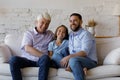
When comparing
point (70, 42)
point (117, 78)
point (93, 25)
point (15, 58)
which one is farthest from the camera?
point (93, 25)

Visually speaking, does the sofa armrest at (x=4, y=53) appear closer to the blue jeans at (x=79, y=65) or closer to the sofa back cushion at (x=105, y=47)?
the blue jeans at (x=79, y=65)

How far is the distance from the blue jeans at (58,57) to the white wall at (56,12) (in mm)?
1250

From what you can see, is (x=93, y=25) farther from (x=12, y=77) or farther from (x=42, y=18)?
(x=12, y=77)

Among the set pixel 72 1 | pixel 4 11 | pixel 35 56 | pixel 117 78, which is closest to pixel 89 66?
pixel 117 78

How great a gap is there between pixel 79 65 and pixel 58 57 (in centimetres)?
48

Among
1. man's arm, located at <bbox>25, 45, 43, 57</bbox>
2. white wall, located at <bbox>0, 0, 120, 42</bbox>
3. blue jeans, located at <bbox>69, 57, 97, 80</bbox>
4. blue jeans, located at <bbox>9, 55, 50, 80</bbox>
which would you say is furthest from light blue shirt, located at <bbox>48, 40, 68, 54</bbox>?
white wall, located at <bbox>0, 0, 120, 42</bbox>

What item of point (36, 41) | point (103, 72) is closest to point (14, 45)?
point (36, 41)

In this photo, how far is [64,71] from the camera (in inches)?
117

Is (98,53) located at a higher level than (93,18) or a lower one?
lower

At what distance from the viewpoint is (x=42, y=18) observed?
11.1ft

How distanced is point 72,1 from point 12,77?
202 centimetres

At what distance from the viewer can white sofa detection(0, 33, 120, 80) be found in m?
2.90

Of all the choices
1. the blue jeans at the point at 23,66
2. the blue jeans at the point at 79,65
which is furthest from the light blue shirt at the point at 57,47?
the blue jeans at the point at 79,65

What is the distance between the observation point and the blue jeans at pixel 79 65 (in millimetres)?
2795
